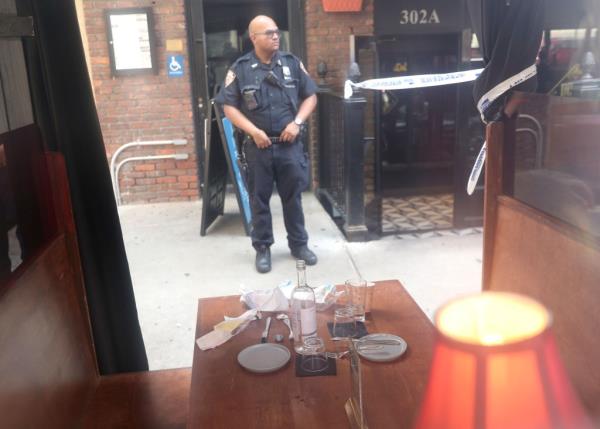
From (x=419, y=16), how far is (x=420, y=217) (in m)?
1.98

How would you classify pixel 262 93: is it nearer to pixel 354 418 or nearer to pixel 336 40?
pixel 336 40

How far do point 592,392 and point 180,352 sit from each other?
2.12 metres

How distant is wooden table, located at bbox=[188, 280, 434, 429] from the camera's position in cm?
144

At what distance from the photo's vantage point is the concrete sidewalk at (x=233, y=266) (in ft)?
11.5

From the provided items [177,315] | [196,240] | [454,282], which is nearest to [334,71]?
[196,240]

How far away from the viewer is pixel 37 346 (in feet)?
5.33

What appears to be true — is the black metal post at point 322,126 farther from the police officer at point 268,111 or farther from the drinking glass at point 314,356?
the drinking glass at point 314,356

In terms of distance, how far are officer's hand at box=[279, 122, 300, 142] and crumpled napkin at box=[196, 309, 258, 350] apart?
205cm

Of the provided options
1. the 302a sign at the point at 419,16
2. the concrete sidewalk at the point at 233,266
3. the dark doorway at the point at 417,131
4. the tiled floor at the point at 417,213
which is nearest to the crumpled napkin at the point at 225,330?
the concrete sidewalk at the point at 233,266

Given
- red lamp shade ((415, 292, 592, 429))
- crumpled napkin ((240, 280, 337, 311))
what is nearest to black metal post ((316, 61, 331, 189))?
crumpled napkin ((240, 280, 337, 311))

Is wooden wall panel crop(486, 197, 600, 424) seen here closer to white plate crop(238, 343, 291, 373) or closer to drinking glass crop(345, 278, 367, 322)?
drinking glass crop(345, 278, 367, 322)

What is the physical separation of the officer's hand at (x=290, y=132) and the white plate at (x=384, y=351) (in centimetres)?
231

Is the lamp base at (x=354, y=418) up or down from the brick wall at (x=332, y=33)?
down

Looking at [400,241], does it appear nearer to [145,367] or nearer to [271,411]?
[145,367]
